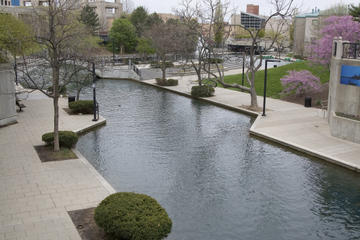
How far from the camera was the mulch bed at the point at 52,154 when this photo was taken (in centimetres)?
1669

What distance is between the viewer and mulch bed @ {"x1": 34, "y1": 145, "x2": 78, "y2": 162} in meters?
16.7

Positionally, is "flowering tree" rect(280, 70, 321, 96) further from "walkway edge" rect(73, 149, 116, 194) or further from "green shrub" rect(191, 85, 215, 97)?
"walkway edge" rect(73, 149, 116, 194)

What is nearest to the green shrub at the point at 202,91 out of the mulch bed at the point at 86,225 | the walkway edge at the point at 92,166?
the walkway edge at the point at 92,166

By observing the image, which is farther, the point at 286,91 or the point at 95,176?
the point at 286,91

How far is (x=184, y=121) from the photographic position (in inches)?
985

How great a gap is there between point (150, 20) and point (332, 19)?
4070 centimetres

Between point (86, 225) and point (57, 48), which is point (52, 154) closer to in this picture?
point (57, 48)

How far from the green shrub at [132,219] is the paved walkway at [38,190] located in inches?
Result: 40.6

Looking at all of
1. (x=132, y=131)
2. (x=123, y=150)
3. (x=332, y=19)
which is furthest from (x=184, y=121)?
(x=332, y=19)

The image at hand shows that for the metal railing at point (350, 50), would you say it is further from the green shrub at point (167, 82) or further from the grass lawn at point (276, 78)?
the green shrub at point (167, 82)

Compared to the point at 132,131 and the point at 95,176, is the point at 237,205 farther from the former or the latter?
the point at 132,131

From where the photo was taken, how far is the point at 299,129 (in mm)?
21734

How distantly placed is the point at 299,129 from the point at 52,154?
42.0 ft

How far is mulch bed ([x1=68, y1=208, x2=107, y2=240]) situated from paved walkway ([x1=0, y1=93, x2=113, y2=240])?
0.56 feet
